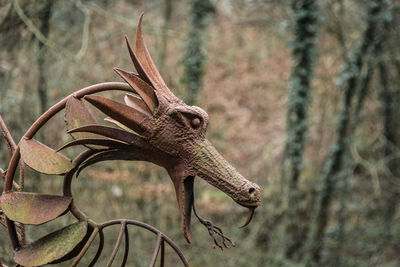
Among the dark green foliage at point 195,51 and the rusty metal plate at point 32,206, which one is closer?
the rusty metal plate at point 32,206

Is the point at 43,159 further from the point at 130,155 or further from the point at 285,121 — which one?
the point at 285,121

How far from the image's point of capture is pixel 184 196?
0.82 m

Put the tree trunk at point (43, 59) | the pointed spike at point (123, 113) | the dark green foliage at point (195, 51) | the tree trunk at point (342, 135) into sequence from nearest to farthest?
the pointed spike at point (123, 113), the tree trunk at point (43, 59), the tree trunk at point (342, 135), the dark green foliage at point (195, 51)

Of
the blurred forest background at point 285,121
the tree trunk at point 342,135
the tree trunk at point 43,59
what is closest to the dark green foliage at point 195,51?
the blurred forest background at point 285,121

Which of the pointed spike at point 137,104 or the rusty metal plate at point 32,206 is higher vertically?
the pointed spike at point 137,104

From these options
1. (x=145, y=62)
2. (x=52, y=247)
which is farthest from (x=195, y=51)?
(x=52, y=247)

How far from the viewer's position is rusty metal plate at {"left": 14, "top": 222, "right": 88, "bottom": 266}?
83cm

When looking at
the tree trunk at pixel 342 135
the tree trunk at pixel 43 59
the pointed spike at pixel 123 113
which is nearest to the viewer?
the pointed spike at pixel 123 113

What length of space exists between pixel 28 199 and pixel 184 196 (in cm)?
31

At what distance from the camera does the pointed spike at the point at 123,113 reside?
31.1 inches

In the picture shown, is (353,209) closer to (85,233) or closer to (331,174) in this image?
(331,174)

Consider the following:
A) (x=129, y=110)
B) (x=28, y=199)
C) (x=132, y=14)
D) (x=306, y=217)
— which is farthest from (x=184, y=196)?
(x=132, y=14)

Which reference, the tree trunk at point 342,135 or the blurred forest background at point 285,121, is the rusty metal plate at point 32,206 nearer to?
the blurred forest background at point 285,121

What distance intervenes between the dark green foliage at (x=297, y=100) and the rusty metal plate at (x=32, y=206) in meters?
2.93
